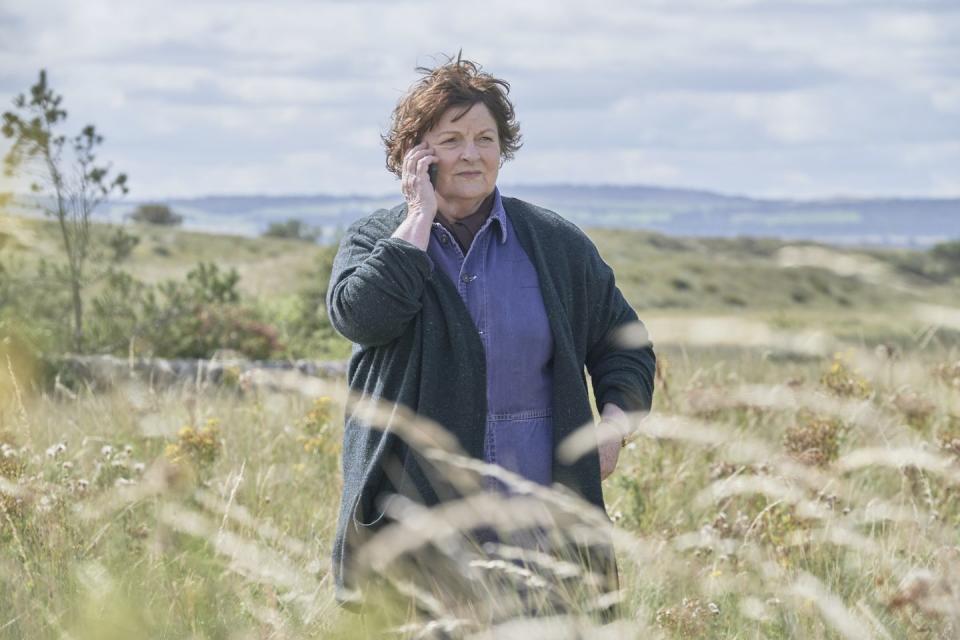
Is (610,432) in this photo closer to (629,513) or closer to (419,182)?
(419,182)

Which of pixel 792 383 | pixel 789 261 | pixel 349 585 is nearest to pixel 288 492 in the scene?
pixel 349 585

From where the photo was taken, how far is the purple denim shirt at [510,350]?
3.54 m

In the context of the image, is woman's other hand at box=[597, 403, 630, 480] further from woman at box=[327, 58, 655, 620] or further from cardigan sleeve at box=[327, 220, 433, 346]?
cardigan sleeve at box=[327, 220, 433, 346]

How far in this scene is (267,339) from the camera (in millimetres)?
12039

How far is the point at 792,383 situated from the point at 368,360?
356cm

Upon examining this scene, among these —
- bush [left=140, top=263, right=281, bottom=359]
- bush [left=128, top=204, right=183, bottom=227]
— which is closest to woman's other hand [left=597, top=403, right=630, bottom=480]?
bush [left=140, top=263, right=281, bottom=359]

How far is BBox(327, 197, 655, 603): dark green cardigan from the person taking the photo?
11.3 feet

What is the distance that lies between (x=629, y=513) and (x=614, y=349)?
5.19ft

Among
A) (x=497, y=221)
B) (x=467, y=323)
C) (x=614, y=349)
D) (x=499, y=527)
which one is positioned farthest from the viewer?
(x=614, y=349)

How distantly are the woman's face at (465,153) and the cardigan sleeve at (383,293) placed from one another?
0.99ft

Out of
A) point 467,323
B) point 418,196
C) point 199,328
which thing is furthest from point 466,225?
point 199,328

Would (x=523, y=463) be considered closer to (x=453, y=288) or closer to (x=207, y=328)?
(x=453, y=288)

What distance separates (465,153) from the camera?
3.65m

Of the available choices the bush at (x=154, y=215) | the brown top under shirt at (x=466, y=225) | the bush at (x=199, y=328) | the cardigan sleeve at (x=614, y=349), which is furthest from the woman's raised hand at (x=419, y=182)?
the bush at (x=154, y=215)
